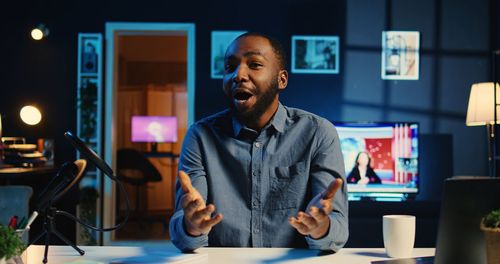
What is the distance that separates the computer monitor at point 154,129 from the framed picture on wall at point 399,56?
3069 mm

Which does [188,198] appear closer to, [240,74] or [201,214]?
[201,214]

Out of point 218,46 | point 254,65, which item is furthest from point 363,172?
point 254,65

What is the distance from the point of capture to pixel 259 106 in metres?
1.73

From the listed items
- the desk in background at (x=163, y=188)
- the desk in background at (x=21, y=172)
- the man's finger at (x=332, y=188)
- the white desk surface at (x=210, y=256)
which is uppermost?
the man's finger at (x=332, y=188)

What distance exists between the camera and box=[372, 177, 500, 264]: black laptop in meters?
1.12

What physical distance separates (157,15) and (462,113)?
2918 millimetres

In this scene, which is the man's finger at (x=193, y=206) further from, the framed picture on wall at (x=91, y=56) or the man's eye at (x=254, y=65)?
the framed picture on wall at (x=91, y=56)

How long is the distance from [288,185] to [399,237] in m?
0.36

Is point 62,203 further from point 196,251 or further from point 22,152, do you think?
point 196,251

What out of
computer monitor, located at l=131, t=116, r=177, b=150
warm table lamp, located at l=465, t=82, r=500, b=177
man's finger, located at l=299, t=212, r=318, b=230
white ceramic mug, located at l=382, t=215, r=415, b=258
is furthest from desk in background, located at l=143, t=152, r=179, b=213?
man's finger, located at l=299, t=212, r=318, b=230

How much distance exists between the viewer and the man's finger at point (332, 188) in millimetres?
1316

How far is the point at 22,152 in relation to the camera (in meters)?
5.01

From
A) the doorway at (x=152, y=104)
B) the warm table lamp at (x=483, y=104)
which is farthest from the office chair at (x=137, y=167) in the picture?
the warm table lamp at (x=483, y=104)

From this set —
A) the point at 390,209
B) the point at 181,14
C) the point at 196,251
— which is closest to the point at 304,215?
the point at 196,251
